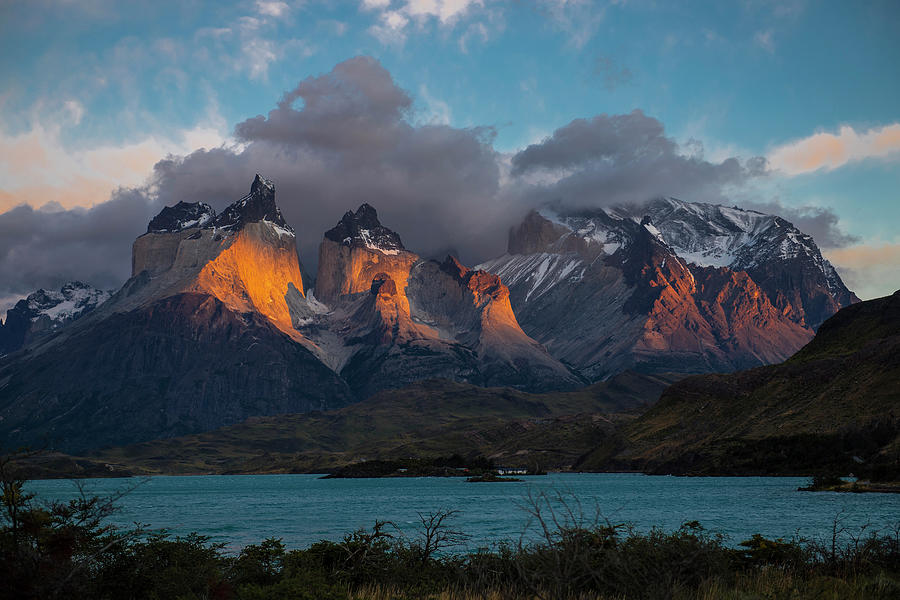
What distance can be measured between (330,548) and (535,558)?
14640 mm

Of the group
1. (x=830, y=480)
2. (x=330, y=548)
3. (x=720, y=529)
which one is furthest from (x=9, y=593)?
(x=830, y=480)

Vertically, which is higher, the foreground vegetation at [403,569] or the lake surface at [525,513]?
the foreground vegetation at [403,569]

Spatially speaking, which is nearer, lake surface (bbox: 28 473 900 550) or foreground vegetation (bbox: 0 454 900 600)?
foreground vegetation (bbox: 0 454 900 600)

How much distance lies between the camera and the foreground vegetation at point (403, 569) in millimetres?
21875

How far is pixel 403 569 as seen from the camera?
35906 millimetres

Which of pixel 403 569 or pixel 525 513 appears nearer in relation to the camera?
Result: pixel 403 569

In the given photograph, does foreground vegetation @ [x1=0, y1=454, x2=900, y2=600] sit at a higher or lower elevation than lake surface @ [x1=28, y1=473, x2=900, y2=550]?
higher

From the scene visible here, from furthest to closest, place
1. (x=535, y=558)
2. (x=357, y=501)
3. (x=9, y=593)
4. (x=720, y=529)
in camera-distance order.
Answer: (x=357, y=501), (x=720, y=529), (x=535, y=558), (x=9, y=593)

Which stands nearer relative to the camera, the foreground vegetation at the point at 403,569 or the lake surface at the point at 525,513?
the foreground vegetation at the point at 403,569

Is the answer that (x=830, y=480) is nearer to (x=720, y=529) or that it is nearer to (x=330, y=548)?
(x=720, y=529)

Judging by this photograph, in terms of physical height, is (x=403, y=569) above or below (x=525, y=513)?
above

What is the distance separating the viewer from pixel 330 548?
40750 millimetres

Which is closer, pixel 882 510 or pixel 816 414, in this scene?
pixel 882 510

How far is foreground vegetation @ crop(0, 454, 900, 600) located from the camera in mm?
21875
